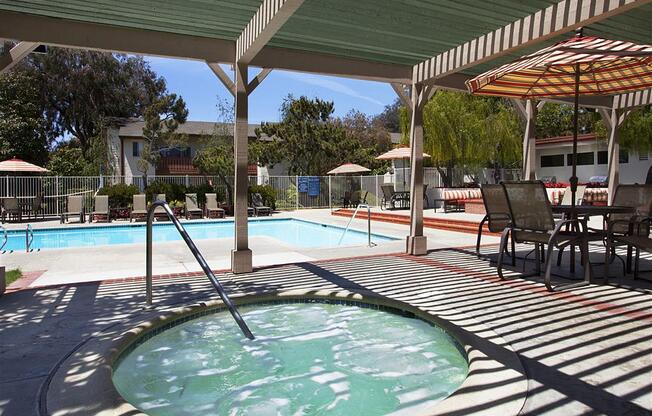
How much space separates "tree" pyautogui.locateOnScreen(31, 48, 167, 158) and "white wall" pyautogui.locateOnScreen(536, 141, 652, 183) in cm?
2490

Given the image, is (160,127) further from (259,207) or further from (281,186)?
(259,207)

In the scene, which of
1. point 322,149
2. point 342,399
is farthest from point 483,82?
point 322,149

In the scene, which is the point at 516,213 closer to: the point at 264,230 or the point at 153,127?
the point at 264,230

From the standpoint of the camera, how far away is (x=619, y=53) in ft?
13.3

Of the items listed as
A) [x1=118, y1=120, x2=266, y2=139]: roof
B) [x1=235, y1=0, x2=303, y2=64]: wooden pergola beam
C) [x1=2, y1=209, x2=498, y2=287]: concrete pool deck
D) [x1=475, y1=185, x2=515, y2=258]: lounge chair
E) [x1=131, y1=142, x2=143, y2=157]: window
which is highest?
[x1=118, y1=120, x2=266, y2=139]: roof

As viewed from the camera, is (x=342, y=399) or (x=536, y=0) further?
(x=536, y=0)

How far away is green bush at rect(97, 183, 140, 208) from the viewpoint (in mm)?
15695

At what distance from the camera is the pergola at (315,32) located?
14.6 feet

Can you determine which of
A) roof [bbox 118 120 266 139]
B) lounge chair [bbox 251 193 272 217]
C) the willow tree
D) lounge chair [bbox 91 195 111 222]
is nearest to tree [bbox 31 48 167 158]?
roof [bbox 118 120 266 139]

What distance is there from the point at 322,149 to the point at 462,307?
19.6 metres

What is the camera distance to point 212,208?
51.9 ft

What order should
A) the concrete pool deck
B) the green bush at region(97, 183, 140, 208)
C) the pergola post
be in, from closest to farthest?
the concrete pool deck < the pergola post < the green bush at region(97, 183, 140, 208)

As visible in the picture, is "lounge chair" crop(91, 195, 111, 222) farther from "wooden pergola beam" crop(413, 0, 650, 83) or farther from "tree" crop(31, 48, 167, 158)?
"tree" crop(31, 48, 167, 158)

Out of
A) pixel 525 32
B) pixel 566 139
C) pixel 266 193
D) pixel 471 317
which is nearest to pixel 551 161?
pixel 566 139
